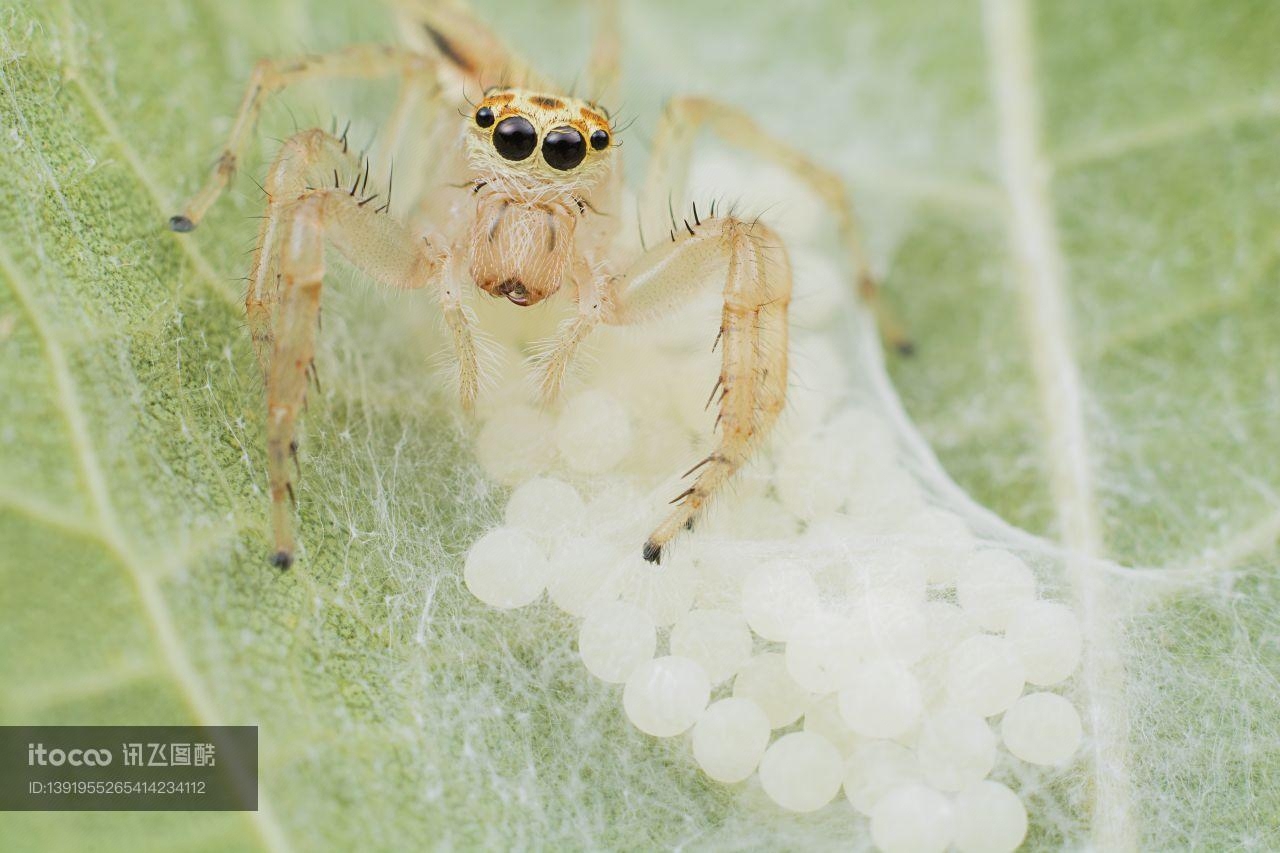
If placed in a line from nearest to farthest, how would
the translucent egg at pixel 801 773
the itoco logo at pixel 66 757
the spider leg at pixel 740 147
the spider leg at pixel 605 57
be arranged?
the itoco logo at pixel 66 757
the translucent egg at pixel 801 773
the spider leg at pixel 740 147
the spider leg at pixel 605 57

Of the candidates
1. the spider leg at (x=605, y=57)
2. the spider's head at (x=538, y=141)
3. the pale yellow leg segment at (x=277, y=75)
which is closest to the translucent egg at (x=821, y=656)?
the spider's head at (x=538, y=141)

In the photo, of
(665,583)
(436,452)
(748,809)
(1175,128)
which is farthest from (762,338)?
(1175,128)

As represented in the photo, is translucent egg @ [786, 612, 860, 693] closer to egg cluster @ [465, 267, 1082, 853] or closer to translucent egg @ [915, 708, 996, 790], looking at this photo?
egg cluster @ [465, 267, 1082, 853]

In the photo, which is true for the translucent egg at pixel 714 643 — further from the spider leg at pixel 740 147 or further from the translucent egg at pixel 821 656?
the spider leg at pixel 740 147

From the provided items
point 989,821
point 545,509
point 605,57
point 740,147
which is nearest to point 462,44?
point 605,57

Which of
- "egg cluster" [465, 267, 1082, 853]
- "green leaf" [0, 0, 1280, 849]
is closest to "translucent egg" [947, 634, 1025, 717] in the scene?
"egg cluster" [465, 267, 1082, 853]

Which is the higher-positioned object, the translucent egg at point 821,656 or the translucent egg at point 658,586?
the translucent egg at point 658,586

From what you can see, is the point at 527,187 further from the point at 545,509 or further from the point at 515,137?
the point at 545,509

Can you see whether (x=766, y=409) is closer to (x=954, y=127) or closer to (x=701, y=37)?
(x=954, y=127)
